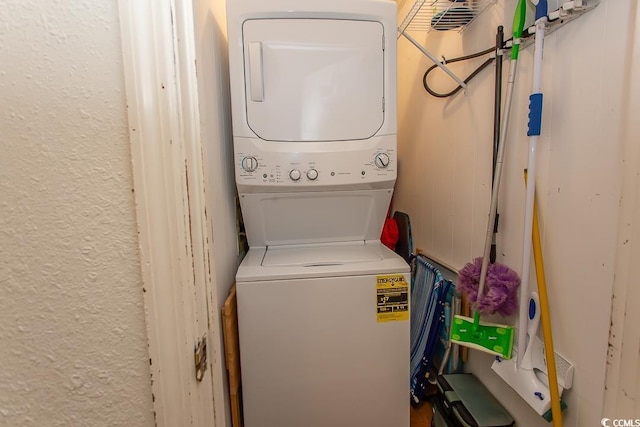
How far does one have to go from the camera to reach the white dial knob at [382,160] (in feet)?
4.41

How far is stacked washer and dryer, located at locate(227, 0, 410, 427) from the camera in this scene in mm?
1192

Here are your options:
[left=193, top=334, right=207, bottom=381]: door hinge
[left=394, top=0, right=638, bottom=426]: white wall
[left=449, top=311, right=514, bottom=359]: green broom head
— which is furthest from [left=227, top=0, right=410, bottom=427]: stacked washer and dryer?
[left=193, top=334, right=207, bottom=381]: door hinge

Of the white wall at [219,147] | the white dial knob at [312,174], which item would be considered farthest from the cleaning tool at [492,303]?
the white wall at [219,147]

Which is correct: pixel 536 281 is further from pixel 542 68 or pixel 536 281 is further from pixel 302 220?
pixel 302 220

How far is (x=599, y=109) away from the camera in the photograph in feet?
2.57

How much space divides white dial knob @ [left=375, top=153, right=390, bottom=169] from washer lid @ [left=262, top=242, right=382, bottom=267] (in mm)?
409

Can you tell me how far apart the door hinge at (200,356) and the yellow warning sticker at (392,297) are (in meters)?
0.78

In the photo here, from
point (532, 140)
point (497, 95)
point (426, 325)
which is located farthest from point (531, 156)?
point (426, 325)

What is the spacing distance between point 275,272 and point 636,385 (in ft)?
3.43

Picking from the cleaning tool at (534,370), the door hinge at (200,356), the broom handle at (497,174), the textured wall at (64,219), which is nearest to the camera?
the textured wall at (64,219)

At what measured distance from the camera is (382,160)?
1.35 m

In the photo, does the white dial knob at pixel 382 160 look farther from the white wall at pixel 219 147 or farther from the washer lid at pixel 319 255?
the white wall at pixel 219 147

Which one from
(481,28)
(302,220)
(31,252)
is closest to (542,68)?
(481,28)

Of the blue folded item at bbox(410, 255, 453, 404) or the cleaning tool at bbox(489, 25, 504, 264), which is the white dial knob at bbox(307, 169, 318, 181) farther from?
the blue folded item at bbox(410, 255, 453, 404)
